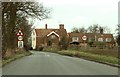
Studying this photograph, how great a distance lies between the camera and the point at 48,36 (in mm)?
135625

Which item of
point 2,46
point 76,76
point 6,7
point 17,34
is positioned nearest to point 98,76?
point 76,76

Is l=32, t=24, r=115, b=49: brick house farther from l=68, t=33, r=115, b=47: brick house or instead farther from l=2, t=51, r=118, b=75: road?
l=2, t=51, r=118, b=75: road

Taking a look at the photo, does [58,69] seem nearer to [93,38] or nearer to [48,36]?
[93,38]

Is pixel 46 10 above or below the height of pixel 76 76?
above

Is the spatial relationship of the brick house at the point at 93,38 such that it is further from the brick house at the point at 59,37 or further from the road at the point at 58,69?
the road at the point at 58,69

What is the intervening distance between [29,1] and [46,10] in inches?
156

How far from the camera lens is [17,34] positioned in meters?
42.3

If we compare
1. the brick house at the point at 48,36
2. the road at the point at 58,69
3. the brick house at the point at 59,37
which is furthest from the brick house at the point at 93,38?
the road at the point at 58,69

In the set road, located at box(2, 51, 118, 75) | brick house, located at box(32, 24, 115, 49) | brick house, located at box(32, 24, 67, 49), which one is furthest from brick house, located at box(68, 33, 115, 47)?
road, located at box(2, 51, 118, 75)

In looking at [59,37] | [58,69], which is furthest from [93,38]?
[58,69]

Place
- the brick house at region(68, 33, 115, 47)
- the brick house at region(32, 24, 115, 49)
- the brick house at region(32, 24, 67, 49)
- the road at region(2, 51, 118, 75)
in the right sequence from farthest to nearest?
1. the brick house at region(32, 24, 67, 49)
2. the brick house at region(32, 24, 115, 49)
3. the brick house at region(68, 33, 115, 47)
4. the road at region(2, 51, 118, 75)

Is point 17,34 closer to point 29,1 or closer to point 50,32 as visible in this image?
point 29,1

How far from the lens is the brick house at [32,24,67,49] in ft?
437

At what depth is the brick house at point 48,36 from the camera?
437ft
